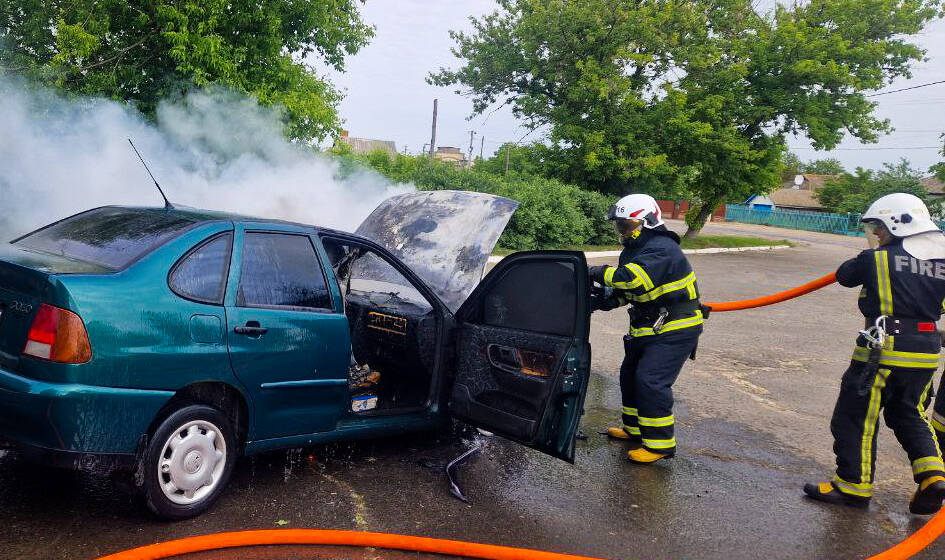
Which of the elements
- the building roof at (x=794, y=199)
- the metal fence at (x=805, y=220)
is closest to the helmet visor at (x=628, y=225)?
the metal fence at (x=805, y=220)

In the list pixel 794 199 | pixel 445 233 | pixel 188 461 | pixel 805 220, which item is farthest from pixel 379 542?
pixel 794 199

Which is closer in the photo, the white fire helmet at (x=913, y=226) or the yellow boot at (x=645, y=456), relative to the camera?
the white fire helmet at (x=913, y=226)

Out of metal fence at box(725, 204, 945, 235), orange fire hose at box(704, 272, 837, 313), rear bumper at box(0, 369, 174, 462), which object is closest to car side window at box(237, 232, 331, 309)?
rear bumper at box(0, 369, 174, 462)

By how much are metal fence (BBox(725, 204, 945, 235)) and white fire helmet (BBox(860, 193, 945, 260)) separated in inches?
1854

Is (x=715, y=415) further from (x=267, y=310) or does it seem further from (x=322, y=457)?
(x=267, y=310)

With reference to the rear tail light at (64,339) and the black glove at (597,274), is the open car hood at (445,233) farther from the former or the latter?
the rear tail light at (64,339)

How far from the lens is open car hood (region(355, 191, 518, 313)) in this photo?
A: 5137mm

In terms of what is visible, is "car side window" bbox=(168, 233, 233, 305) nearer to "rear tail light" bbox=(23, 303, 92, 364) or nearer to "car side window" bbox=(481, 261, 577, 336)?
"rear tail light" bbox=(23, 303, 92, 364)

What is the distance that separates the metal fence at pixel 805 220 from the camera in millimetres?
48825

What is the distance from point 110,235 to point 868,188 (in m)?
62.1

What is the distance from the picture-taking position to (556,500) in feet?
13.3

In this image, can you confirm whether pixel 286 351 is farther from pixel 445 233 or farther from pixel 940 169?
pixel 940 169

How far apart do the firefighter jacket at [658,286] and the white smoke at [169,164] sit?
5379 millimetres

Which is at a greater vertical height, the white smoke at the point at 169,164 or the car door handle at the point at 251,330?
the white smoke at the point at 169,164
